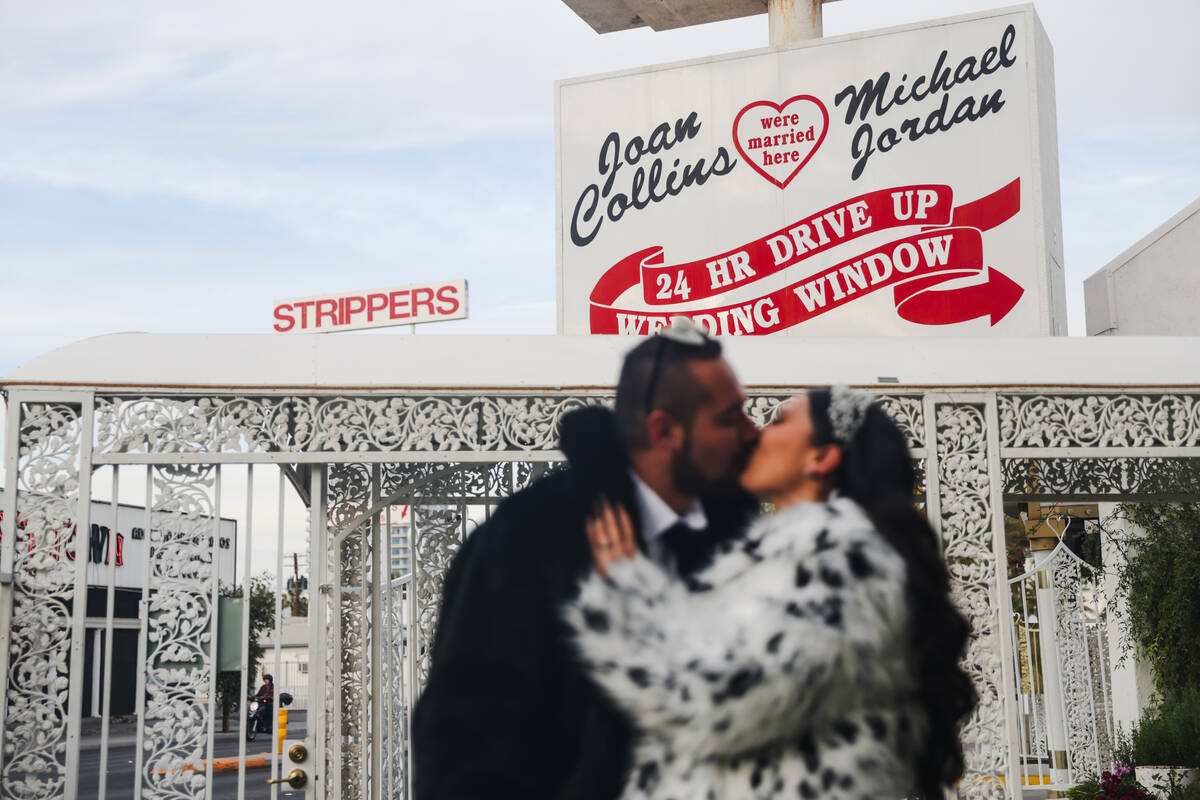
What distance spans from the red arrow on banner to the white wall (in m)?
2.78

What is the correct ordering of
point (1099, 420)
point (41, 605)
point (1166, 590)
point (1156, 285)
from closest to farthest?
point (41, 605) < point (1099, 420) < point (1156, 285) < point (1166, 590)

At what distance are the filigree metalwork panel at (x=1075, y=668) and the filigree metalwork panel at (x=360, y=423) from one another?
349 inches

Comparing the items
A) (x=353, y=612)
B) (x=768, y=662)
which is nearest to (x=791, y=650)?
(x=768, y=662)

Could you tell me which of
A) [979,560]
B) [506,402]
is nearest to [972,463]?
[979,560]

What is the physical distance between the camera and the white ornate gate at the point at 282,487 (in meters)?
5.93

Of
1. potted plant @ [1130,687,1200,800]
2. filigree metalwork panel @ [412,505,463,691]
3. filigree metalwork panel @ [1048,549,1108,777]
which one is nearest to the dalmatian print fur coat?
filigree metalwork panel @ [412,505,463,691]

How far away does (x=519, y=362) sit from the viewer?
6234 mm

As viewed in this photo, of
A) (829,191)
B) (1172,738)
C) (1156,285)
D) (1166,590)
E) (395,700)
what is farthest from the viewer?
(1166,590)

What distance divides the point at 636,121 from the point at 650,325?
1851 millimetres

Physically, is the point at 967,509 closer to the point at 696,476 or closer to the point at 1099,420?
the point at 1099,420

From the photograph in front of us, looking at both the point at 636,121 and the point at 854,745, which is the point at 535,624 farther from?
the point at 636,121

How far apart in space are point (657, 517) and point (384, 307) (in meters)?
9.32

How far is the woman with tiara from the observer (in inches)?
68.4

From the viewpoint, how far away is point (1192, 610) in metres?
11.8
